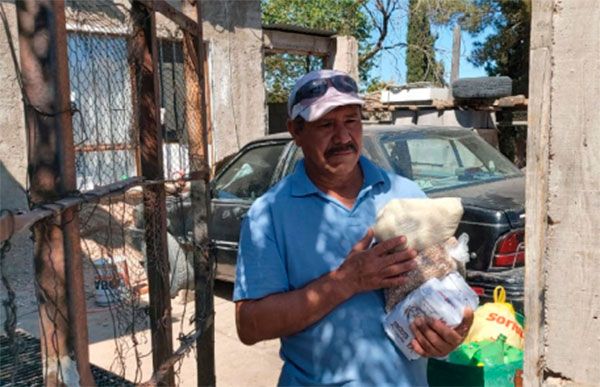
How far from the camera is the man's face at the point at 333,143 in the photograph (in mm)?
1839

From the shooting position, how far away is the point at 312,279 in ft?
5.65

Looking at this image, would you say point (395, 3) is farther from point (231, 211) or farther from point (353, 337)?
point (353, 337)

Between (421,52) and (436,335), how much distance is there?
20.0m

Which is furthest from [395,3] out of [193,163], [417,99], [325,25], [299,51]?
[193,163]

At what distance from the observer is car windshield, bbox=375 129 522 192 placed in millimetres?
4414

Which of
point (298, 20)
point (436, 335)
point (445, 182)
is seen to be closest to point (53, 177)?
point (436, 335)

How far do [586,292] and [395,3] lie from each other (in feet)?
58.5

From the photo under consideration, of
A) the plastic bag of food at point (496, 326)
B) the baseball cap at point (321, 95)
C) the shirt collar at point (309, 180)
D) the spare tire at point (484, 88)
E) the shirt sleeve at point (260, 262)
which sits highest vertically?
the spare tire at point (484, 88)

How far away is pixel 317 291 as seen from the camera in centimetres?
165

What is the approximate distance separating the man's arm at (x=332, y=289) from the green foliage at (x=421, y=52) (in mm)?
18557

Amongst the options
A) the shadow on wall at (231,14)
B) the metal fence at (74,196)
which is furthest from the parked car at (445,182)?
the shadow on wall at (231,14)

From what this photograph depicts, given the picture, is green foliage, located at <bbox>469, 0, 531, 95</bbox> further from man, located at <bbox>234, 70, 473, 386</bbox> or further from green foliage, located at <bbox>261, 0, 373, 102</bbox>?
man, located at <bbox>234, 70, 473, 386</bbox>

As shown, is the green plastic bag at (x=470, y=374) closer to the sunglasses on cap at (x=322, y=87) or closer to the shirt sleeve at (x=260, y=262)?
the shirt sleeve at (x=260, y=262)

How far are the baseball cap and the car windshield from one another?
2.48 m
